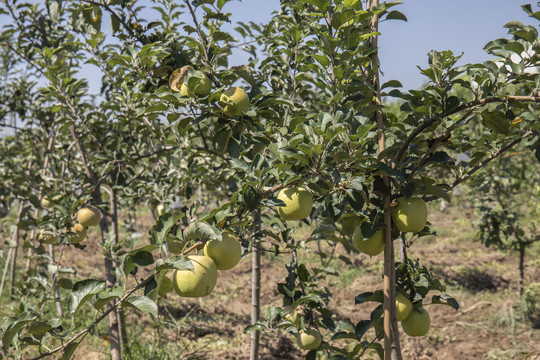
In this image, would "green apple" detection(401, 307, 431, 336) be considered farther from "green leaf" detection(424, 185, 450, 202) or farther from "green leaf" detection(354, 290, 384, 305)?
"green leaf" detection(424, 185, 450, 202)

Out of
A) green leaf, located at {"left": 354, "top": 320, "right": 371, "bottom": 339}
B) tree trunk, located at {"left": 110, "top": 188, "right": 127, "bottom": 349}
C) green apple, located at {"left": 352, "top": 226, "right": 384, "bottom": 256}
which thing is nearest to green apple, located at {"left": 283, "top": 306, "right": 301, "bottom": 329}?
green leaf, located at {"left": 354, "top": 320, "right": 371, "bottom": 339}

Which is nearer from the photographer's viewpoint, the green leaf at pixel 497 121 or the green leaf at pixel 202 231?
the green leaf at pixel 202 231

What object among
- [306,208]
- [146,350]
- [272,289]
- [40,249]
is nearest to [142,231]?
[272,289]

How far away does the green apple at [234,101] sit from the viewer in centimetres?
132

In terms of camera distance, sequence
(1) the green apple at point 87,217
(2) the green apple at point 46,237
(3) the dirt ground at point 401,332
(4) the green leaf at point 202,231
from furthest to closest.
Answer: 1. (3) the dirt ground at point 401,332
2. (2) the green apple at point 46,237
3. (1) the green apple at point 87,217
4. (4) the green leaf at point 202,231

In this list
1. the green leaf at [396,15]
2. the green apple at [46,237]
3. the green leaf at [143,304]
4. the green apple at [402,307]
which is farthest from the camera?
the green apple at [46,237]

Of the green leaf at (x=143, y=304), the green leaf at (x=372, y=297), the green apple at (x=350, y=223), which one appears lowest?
the green leaf at (x=372, y=297)

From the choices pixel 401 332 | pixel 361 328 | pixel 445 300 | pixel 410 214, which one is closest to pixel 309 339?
pixel 361 328

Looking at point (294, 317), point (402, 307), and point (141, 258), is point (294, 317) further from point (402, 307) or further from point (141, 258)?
point (141, 258)

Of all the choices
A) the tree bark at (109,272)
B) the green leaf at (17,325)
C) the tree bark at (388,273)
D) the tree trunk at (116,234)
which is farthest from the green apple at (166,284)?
the tree trunk at (116,234)

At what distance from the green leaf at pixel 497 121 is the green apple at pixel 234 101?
0.69m

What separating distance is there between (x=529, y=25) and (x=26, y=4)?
2.91 meters

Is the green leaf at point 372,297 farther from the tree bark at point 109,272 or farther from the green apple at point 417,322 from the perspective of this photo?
the tree bark at point 109,272

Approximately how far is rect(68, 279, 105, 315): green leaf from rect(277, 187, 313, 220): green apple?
1.72ft
